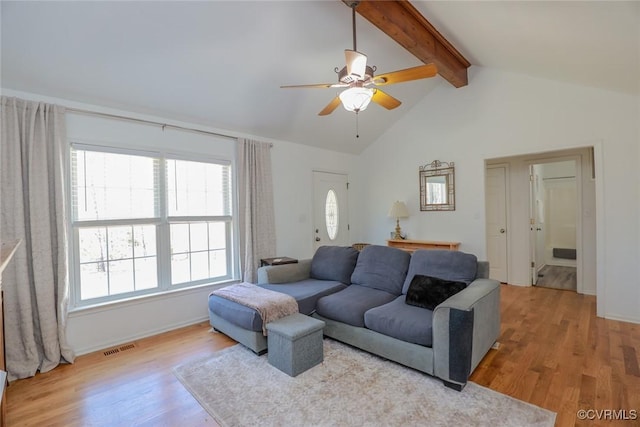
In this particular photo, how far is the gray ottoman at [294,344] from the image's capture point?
2.39 meters

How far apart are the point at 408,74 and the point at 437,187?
3076 mm

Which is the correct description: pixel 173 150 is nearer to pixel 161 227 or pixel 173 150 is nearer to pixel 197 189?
pixel 197 189

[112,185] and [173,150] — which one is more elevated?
[173,150]

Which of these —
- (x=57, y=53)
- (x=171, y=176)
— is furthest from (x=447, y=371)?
(x=57, y=53)

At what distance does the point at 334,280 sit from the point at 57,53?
11.0ft

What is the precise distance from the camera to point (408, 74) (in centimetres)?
231

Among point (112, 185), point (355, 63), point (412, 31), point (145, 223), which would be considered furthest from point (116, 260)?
point (412, 31)

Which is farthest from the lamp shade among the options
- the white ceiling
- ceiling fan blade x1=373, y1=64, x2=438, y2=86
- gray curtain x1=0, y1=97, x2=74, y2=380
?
gray curtain x1=0, y1=97, x2=74, y2=380

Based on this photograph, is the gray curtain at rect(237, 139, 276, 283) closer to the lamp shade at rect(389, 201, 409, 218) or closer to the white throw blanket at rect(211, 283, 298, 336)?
the white throw blanket at rect(211, 283, 298, 336)

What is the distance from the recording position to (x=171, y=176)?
11.8 ft

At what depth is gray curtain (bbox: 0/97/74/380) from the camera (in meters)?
2.51

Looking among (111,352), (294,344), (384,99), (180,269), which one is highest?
(384,99)

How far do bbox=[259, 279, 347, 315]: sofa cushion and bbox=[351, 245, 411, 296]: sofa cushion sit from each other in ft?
0.90

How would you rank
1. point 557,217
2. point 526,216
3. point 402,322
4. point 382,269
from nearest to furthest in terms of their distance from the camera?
point 402,322, point 382,269, point 526,216, point 557,217
